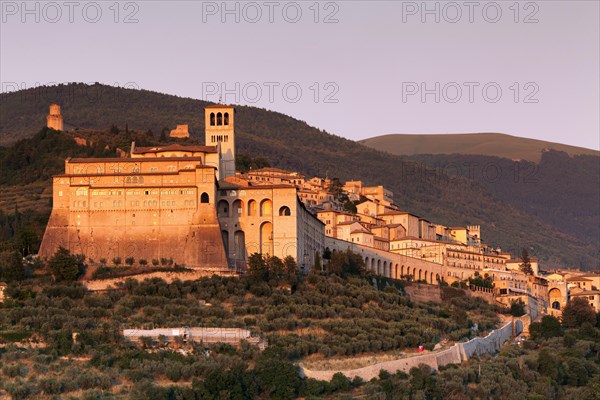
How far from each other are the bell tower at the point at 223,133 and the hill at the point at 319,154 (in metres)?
64.9

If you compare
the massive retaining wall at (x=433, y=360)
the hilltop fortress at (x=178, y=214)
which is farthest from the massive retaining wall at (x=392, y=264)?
the massive retaining wall at (x=433, y=360)

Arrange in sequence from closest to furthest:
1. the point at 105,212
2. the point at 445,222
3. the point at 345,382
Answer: the point at 345,382 < the point at 105,212 < the point at 445,222

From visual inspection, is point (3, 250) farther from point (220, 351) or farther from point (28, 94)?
point (28, 94)

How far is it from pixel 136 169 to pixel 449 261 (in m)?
26.5

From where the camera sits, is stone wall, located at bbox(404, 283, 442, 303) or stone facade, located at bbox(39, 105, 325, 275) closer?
stone facade, located at bbox(39, 105, 325, 275)

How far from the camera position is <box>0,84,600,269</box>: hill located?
6417 inches

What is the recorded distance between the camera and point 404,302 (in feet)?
254

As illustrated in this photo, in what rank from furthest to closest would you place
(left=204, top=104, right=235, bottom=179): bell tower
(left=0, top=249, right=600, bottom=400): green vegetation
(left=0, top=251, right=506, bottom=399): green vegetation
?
(left=204, top=104, right=235, bottom=179): bell tower < (left=0, top=249, right=600, bottom=400): green vegetation < (left=0, top=251, right=506, bottom=399): green vegetation

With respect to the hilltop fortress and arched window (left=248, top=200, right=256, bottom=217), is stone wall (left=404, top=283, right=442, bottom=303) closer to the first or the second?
the hilltop fortress

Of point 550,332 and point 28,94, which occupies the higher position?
point 28,94

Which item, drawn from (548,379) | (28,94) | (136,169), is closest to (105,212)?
(136,169)

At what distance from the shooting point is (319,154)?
17738 centimetres

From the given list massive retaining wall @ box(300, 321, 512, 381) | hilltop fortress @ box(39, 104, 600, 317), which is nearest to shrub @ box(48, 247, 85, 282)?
hilltop fortress @ box(39, 104, 600, 317)

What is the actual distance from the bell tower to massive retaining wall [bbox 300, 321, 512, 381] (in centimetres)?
2075
